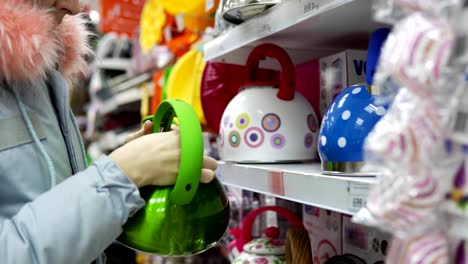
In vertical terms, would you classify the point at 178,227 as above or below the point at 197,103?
below

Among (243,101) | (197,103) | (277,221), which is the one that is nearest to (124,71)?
(197,103)

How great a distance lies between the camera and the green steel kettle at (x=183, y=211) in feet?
2.27

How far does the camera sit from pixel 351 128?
0.72 meters

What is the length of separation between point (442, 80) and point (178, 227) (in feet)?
1.58

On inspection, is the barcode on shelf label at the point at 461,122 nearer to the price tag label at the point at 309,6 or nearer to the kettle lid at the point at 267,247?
the price tag label at the point at 309,6

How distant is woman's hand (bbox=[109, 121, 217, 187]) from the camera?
70 cm

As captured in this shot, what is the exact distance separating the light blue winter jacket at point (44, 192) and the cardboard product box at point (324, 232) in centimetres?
52

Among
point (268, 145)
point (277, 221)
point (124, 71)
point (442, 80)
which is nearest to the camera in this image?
point (442, 80)

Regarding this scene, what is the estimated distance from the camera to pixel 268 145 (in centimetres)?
99

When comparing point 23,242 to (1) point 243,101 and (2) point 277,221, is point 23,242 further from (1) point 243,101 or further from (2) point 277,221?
(2) point 277,221

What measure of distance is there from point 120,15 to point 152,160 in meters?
1.88

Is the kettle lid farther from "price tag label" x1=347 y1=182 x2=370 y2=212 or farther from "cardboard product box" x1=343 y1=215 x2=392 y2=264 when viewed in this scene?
"price tag label" x1=347 y1=182 x2=370 y2=212

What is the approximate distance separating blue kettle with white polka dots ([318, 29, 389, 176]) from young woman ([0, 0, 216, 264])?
0.19 meters

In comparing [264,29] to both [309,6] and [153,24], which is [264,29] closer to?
[309,6]
